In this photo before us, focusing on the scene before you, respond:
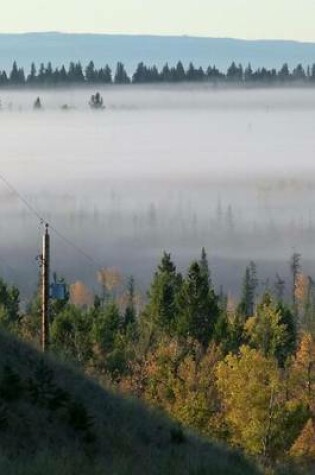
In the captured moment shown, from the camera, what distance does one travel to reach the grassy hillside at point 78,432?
1816 centimetres

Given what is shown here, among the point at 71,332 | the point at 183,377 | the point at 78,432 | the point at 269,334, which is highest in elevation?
the point at 78,432

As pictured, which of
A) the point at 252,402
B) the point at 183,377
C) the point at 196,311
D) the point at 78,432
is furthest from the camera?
the point at 196,311

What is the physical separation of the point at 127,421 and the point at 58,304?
7582 cm

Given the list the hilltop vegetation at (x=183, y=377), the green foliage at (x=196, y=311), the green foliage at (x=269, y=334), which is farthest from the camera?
the green foliage at (x=269, y=334)

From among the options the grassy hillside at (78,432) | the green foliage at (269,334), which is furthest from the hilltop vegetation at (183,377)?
the green foliage at (269,334)

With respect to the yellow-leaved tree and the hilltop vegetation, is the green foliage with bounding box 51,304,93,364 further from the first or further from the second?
the yellow-leaved tree

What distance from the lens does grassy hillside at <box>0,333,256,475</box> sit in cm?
1816

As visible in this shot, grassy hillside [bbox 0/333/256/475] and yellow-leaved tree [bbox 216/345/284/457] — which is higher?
grassy hillside [bbox 0/333/256/475]

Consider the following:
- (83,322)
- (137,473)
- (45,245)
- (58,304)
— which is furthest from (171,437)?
(58,304)

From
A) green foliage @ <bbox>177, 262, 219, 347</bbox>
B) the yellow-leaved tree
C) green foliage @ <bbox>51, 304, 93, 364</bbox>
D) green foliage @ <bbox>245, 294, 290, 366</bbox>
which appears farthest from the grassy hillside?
green foliage @ <bbox>245, 294, 290, 366</bbox>

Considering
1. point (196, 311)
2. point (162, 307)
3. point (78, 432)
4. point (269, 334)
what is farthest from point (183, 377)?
point (78, 432)

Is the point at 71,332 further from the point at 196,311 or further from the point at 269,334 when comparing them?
the point at 269,334

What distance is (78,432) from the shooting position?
68.3ft

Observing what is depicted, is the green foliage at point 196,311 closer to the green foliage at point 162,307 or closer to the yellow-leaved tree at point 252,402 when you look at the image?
the green foliage at point 162,307
